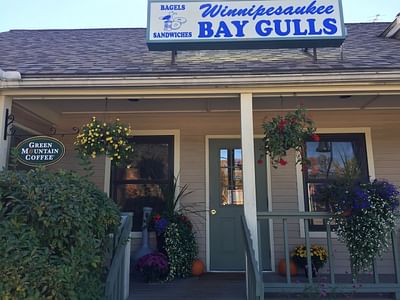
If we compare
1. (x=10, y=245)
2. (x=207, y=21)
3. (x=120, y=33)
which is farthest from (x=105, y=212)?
(x=120, y=33)

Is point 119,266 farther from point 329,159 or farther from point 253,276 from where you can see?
point 329,159

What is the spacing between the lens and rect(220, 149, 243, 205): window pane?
18.9 feet

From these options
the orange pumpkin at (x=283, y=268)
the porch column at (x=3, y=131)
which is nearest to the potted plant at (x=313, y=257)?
the orange pumpkin at (x=283, y=268)

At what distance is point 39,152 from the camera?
164 inches

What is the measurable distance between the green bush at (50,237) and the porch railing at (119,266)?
12 cm

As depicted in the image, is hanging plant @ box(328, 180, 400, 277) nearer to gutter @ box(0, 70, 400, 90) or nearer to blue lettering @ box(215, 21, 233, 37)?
gutter @ box(0, 70, 400, 90)

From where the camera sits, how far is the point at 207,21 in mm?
5000

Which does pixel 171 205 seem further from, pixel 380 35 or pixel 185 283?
pixel 380 35

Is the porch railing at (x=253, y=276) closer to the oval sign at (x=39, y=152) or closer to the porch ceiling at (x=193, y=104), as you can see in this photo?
the porch ceiling at (x=193, y=104)

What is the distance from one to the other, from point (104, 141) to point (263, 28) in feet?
8.40

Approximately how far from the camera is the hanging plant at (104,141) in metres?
4.36

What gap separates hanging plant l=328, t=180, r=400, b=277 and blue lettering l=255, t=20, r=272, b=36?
229 cm

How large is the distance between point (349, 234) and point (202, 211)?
2.40 m

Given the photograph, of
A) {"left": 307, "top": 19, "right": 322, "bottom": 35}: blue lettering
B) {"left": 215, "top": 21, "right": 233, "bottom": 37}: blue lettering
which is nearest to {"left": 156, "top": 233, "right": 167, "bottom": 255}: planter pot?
{"left": 215, "top": 21, "right": 233, "bottom": 37}: blue lettering
